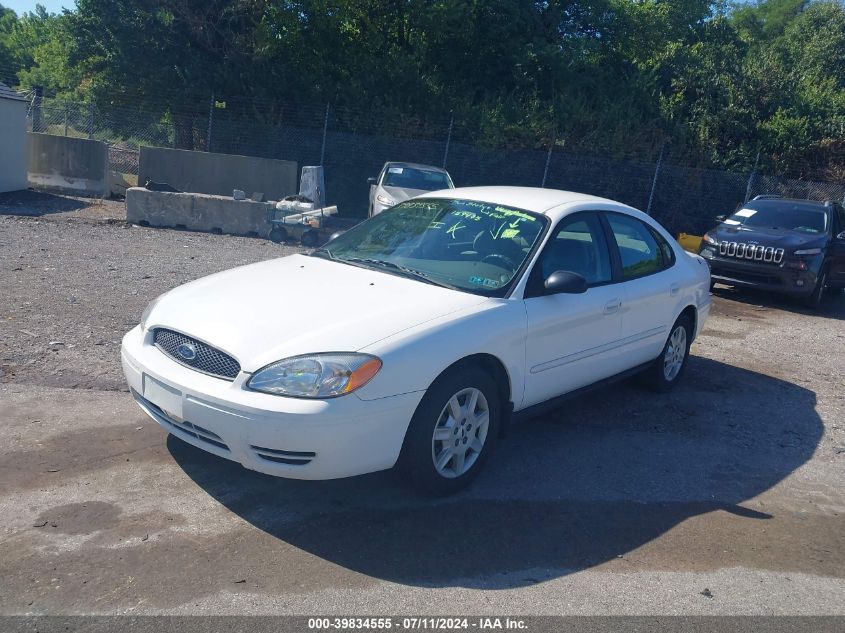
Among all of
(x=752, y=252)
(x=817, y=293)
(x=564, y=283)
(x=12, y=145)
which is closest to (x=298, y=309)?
(x=564, y=283)

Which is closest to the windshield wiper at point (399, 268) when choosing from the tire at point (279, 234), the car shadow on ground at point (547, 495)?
the car shadow on ground at point (547, 495)

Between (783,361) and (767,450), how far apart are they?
299cm

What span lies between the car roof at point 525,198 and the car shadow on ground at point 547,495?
5.16 ft

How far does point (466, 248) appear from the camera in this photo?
5133mm

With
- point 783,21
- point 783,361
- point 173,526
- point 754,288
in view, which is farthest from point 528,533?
point 783,21

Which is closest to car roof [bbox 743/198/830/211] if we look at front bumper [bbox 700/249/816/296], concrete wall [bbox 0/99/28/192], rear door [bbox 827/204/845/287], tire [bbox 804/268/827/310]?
rear door [bbox 827/204/845/287]

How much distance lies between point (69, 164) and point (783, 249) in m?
15.6

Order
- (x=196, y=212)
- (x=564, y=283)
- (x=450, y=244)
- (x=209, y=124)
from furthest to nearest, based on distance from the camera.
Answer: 1. (x=209, y=124)
2. (x=196, y=212)
3. (x=450, y=244)
4. (x=564, y=283)

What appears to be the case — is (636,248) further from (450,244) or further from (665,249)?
(450,244)

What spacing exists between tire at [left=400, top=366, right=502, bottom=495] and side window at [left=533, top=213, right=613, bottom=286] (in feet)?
3.05

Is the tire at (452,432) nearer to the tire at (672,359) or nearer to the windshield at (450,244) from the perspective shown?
the windshield at (450,244)

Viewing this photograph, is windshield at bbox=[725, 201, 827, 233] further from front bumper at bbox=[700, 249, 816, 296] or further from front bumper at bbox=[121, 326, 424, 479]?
front bumper at bbox=[121, 326, 424, 479]

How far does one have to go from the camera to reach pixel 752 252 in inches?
455

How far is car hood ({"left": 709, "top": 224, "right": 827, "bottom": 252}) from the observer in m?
11.4
